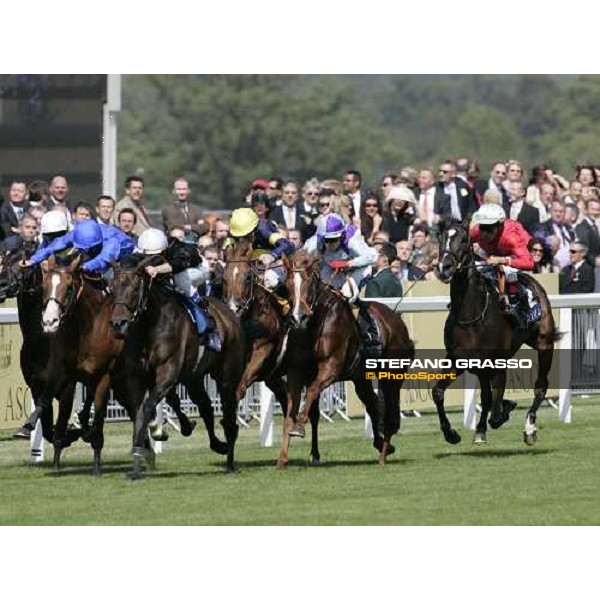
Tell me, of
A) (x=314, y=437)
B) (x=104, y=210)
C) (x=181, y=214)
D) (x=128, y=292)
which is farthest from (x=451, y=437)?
(x=104, y=210)

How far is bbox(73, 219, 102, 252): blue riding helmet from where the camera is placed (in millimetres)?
15289

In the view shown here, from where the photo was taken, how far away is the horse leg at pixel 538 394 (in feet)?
56.2

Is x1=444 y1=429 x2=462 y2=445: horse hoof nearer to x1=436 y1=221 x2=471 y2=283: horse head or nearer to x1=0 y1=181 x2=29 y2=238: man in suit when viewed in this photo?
x1=436 y1=221 x2=471 y2=283: horse head

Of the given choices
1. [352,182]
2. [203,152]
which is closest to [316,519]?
[352,182]

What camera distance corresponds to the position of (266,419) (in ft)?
58.5

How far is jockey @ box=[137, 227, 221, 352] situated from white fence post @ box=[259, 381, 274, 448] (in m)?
2.49

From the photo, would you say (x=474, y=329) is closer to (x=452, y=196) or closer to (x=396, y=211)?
(x=396, y=211)

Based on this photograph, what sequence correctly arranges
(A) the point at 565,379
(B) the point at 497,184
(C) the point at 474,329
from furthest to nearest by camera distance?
(B) the point at 497,184, (A) the point at 565,379, (C) the point at 474,329

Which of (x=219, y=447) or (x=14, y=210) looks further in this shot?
(x=14, y=210)

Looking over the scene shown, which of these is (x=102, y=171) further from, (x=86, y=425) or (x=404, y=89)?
(x=404, y=89)

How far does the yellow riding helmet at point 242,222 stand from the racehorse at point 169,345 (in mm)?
587

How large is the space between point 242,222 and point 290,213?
222 inches

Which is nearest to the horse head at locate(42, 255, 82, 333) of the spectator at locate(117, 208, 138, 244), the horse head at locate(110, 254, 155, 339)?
the horse head at locate(110, 254, 155, 339)

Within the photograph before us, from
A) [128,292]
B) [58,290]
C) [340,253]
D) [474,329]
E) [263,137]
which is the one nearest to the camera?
[128,292]
